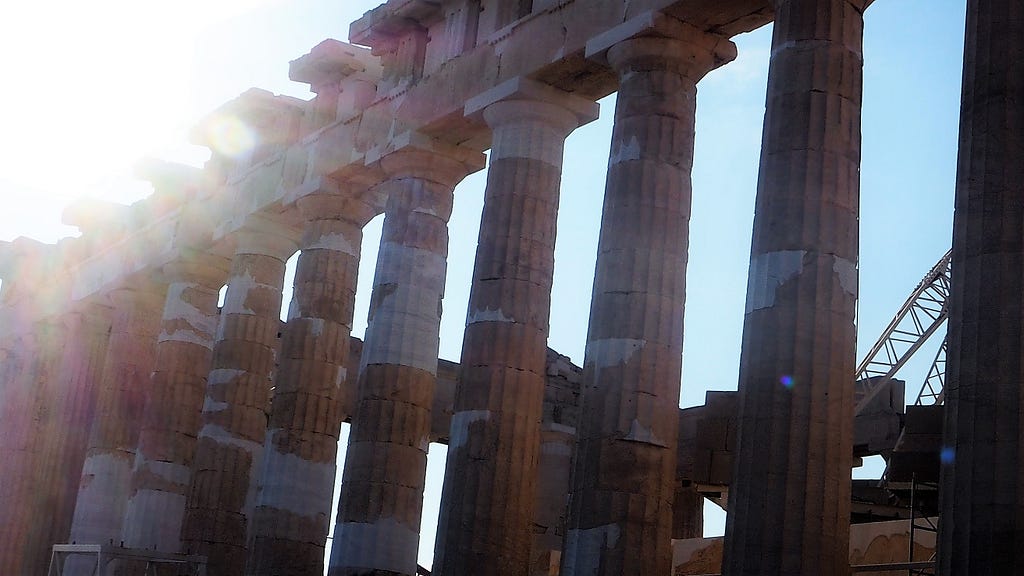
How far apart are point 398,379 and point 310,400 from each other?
4060 millimetres

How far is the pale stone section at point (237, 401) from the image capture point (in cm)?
3609

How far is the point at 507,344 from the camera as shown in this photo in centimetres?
2733

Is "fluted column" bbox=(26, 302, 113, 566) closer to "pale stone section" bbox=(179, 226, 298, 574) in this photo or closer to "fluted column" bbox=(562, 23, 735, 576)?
"pale stone section" bbox=(179, 226, 298, 574)

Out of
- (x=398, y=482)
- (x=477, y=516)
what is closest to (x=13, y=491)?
(x=398, y=482)

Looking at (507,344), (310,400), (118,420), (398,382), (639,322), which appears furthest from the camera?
(118,420)

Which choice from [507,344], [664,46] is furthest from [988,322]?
[507,344]

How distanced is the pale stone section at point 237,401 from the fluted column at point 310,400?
122 inches

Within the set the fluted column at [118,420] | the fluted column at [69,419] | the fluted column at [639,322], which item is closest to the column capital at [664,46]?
the fluted column at [639,322]

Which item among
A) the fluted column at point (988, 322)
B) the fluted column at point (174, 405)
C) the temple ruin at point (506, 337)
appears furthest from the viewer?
the fluted column at point (174, 405)

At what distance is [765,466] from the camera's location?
1997 cm

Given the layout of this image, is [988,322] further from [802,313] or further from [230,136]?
[230,136]

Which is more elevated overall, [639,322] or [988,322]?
[639,322]

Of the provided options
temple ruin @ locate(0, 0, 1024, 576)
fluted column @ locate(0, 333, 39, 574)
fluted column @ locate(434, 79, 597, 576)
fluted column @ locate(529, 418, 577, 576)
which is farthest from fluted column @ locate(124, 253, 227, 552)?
fluted column @ locate(434, 79, 597, 576)

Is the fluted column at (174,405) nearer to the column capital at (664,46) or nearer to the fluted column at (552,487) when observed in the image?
the fluted column at (552,487)
